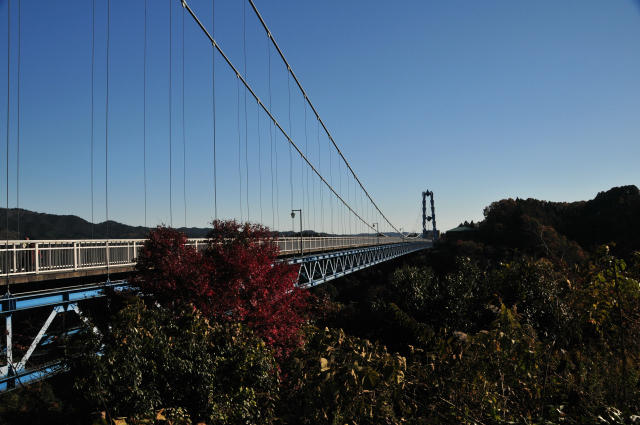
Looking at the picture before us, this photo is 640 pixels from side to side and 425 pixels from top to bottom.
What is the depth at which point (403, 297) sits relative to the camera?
624 inches

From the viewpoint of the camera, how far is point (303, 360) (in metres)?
4.50

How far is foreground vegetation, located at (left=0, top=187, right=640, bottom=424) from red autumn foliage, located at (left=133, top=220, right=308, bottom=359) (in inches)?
1.2

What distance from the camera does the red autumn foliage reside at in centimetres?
888

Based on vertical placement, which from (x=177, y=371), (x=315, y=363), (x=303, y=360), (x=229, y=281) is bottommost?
(x=177, y=371)

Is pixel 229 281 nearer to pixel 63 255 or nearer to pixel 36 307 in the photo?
pixel 36 307

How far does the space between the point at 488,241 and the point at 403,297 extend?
51467 millimetres

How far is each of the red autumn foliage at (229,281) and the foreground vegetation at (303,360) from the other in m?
0.03

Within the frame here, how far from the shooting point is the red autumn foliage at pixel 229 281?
349 inches

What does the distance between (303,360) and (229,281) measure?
509 cm

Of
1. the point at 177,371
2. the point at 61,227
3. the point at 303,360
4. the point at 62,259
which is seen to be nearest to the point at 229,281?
the point at 177,371

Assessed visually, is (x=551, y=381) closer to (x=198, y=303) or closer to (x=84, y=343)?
(x=84, y=343)

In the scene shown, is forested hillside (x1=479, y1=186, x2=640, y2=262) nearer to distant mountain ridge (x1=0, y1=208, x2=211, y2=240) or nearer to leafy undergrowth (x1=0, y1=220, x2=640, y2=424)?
distant mountain ridge (x1=0, y1=208, x2=211, y2=240)

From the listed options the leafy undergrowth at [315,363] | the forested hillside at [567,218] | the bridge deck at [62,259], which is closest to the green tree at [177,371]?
the leafy undergrowth at [315,363]

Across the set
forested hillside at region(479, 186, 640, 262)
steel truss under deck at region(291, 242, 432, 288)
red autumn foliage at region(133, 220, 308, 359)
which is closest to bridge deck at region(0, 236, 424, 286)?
red autumn foliage at region(133, 220, 308, 359)
